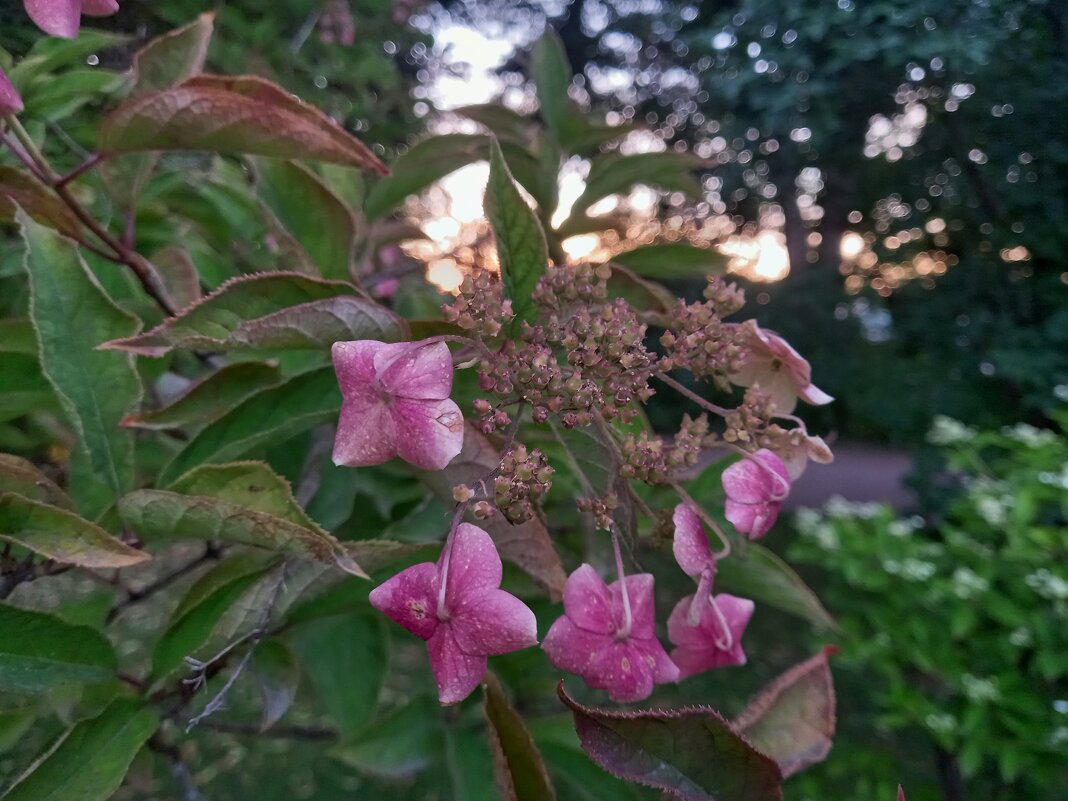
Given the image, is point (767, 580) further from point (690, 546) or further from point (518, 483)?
point (518, 483)

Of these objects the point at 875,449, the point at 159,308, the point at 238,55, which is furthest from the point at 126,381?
the point at 875,449

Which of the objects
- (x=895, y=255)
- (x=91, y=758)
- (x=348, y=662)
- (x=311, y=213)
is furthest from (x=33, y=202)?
(x=895, y=255)

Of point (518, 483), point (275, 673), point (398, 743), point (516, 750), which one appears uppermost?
point (518, 483)

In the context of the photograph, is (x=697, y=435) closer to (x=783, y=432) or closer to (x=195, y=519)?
(x=783, y=432)

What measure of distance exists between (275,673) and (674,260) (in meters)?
0.67

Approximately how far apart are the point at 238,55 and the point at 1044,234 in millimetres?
2902

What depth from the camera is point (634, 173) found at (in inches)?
40.8

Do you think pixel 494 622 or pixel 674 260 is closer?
pixel 494 622

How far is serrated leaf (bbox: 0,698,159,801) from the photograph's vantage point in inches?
19.9

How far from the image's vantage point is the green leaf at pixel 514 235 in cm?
52

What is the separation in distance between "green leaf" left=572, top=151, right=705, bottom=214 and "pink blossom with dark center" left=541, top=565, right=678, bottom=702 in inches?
27.9

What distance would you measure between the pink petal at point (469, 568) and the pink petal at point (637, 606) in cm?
9

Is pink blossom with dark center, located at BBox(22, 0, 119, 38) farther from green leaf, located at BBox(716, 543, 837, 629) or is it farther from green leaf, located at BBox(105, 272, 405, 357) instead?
green leaf, located at BBox(716, 543, 837, 629)

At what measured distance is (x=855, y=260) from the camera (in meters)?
4.55
